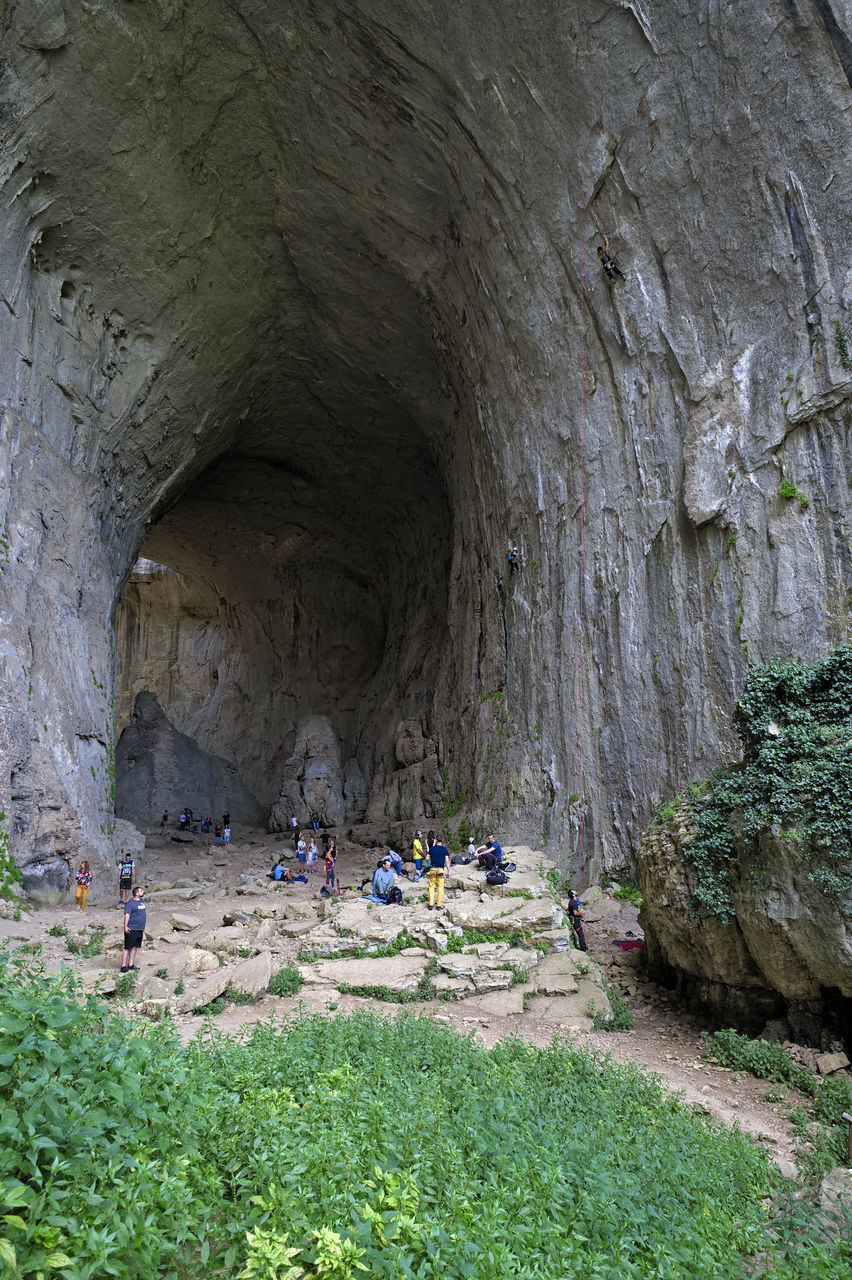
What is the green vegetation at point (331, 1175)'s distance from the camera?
3635 millimetres

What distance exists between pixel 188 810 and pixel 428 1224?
32.9 metres

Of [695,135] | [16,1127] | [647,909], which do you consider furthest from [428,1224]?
[695,135]

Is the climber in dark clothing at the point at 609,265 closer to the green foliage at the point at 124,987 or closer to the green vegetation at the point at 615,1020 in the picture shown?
the green vegetation at the point at 615,1020

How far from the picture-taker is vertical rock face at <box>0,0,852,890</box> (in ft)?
49.6

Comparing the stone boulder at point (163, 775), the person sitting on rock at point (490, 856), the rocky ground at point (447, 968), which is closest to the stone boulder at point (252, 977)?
the rocky ground at point (447, 968)

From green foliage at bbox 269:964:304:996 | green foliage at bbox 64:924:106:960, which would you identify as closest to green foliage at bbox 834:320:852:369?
green foliage at bbox 269:964:304:996

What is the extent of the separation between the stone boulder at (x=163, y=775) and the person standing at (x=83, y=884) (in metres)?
16.0

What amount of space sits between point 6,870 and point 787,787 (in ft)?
52.9

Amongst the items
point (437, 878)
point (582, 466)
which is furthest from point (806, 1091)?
point (582, 466)

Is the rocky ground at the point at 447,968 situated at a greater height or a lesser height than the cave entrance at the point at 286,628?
lesser

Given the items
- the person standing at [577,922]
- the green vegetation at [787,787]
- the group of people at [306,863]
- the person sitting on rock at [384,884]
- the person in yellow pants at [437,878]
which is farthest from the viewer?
the group of people at [306,863]

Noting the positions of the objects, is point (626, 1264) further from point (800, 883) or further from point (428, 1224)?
point (800, 883)

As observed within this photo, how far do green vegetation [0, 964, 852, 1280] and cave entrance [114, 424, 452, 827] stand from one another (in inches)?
855

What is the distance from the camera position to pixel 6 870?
16.3m
